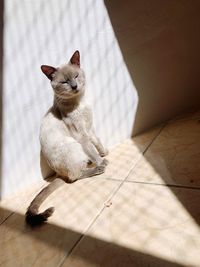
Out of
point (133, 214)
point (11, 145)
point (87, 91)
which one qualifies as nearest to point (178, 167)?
point (133, 214)

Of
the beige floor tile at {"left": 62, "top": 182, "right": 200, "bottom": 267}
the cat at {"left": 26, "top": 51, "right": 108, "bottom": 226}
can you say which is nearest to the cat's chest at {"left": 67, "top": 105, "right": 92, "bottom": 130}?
the cat at {"left": 26, "top": 51, "right": 108, "bottom": 226}

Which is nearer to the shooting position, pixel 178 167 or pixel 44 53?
pixel 178 167

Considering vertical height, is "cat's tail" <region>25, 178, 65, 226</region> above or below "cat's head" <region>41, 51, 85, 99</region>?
below

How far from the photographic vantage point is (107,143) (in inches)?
74.1

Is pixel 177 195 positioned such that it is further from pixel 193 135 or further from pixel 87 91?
pixel 87 91

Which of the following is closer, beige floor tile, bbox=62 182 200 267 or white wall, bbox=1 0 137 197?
beige floor tile, bbox=62 182 200 267

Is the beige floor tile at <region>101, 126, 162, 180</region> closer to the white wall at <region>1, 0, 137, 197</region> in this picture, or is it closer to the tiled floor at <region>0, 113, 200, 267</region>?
the tiled floor at <region>0, 113, 200, 267</region>

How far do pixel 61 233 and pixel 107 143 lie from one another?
756mm

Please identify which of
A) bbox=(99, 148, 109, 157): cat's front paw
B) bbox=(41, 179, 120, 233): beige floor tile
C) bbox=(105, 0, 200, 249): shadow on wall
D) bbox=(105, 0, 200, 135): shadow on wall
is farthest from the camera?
bbox=(99, 148, 109, 157): cat's front paw

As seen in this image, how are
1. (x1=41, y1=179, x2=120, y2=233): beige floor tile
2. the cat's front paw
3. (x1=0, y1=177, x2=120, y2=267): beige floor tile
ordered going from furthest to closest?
the cat's front paw
(x1=41, y1=179, x2=120, y2=233): beige floor tile
(x1=0, y1=177, x2=120, y2=267): beige floor tile

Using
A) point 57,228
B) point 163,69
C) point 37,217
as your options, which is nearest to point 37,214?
point 37,217

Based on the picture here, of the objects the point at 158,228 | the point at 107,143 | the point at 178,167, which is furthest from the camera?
the point at 107,143

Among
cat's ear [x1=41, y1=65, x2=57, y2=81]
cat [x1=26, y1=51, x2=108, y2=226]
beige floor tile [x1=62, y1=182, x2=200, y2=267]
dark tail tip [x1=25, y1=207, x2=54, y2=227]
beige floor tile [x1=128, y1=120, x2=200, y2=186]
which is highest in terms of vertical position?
cat's ear [x1=41, y1=65, x2=57, y2=81]

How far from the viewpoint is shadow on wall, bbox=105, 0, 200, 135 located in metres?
1.69
